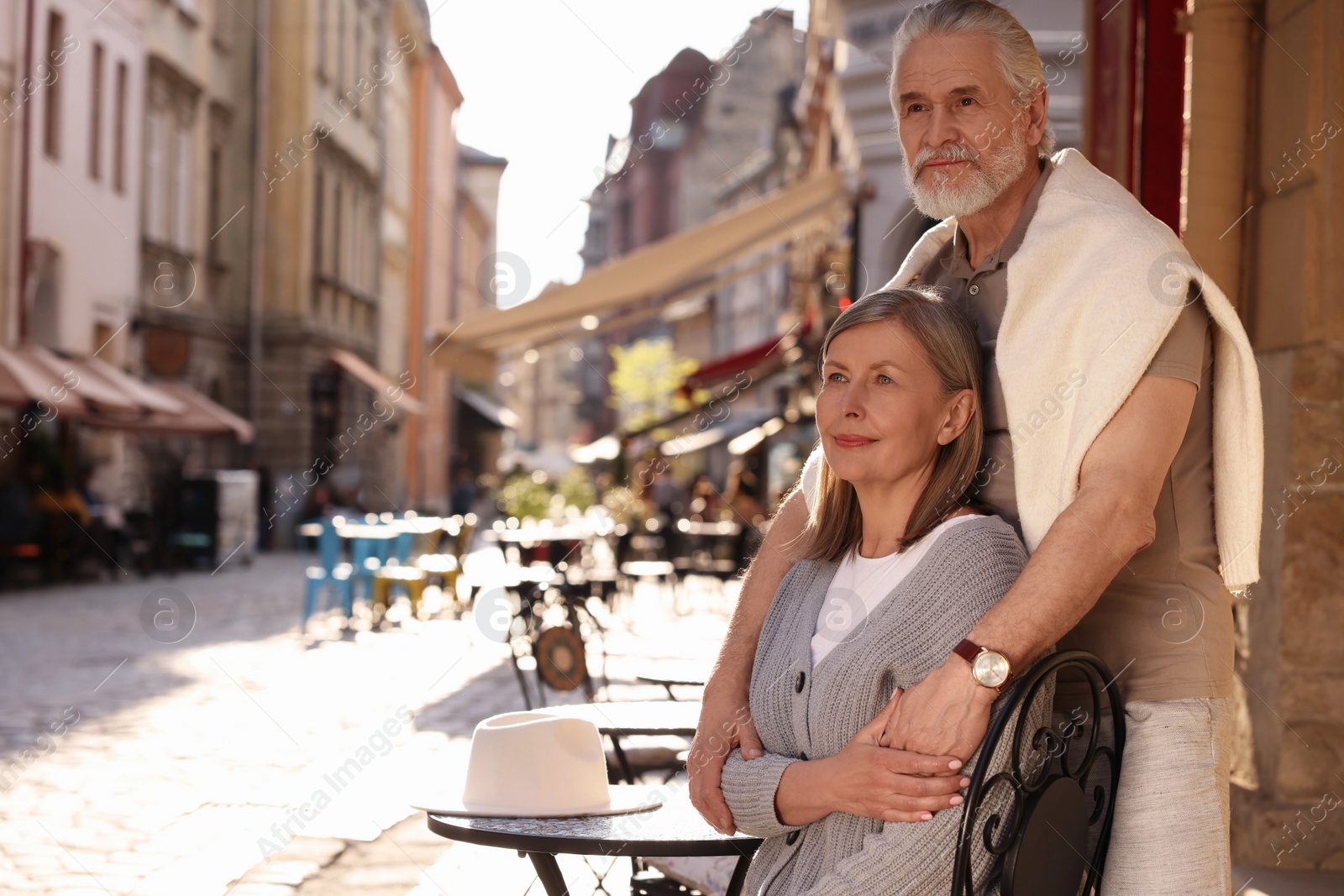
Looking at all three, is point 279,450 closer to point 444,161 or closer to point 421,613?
point 421,613

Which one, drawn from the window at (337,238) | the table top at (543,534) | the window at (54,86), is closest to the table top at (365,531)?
the table top at (543,534)

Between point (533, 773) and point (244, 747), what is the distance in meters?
4.95

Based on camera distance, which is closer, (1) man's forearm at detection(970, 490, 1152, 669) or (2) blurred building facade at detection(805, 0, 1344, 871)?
(1) man's forearm at detection(970, 490, 1152, 669)

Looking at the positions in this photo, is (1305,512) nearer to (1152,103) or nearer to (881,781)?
(1152,103)

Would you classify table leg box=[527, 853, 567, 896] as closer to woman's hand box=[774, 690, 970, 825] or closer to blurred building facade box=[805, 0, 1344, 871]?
woman's hand box=[774, 690, 970, 825]

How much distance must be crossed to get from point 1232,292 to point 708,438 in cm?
3240

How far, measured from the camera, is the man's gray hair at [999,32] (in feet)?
8.18

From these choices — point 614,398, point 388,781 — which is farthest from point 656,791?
point 614,398

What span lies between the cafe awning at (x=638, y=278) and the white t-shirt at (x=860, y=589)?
32.4ft

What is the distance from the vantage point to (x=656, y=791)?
3.05 meters

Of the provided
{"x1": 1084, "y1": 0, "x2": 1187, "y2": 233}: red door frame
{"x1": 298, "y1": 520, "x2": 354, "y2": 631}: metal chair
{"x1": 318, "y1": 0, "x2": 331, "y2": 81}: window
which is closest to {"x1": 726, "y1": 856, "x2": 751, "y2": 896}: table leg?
{"x1": 1084, "y1": 0, "x2": 1187, "y2": 233}: red door frame

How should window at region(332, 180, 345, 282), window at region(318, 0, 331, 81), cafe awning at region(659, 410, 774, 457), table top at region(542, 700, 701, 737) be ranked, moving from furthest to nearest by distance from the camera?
cafe awning at region(659, 410, 774, 457) < window at region(332, 180, 345, 282) < window at region(318, 0, 331, 81) < table top at region(542, 700, 701, 737)

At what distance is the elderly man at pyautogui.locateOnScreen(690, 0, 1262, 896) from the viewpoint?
2170mm

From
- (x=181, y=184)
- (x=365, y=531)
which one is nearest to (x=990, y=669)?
(x=365, y=531)
